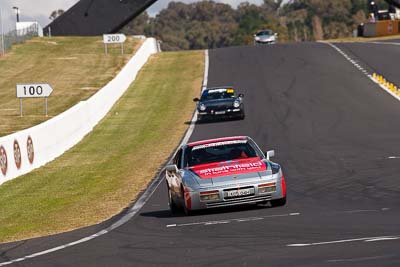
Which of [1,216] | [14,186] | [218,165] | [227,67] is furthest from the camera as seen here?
[227,67]

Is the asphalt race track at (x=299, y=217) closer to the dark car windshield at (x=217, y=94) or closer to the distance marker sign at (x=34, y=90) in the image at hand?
the dark car windshield at (x=217, y=94)

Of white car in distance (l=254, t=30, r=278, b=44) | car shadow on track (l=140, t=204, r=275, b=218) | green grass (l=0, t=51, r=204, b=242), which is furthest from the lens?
white car in distance (l=254, t=30, r=278, b=44)

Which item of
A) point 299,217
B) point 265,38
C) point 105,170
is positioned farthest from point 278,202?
point 265,38

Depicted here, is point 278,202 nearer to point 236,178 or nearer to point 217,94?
point 236,178

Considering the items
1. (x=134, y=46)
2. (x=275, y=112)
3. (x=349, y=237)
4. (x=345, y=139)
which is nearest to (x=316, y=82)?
(x=275, y=112)

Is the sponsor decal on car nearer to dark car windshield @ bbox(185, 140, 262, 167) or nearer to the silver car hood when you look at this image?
the silver car hood

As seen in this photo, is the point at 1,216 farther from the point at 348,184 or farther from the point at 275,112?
the point at 275,112

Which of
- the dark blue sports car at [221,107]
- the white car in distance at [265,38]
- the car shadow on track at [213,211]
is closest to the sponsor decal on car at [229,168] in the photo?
the car shadow on track at [213,211]

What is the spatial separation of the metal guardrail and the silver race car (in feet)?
183

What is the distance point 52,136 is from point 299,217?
1807cm

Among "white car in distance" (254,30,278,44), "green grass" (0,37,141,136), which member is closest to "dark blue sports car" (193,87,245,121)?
"green grass" (0,37,141,136)

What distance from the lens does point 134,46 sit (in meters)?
76.4

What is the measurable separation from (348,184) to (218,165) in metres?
4.13

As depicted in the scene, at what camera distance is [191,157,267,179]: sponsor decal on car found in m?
16.5
